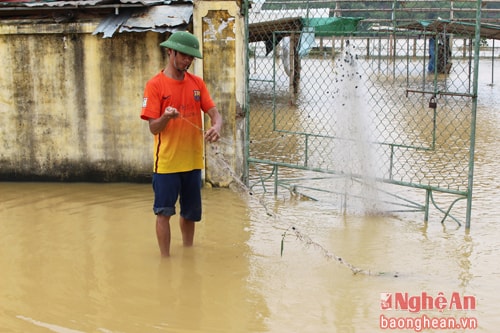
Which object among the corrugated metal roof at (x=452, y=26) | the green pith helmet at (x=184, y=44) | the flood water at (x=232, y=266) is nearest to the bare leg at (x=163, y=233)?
the flood water at (x=232, y=266)

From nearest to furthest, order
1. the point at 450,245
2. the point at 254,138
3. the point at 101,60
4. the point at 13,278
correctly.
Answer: the point at 13,278 < the point at 450,245 < the point at 101,60 < the point at 254,138

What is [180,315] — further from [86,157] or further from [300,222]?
[86,157]

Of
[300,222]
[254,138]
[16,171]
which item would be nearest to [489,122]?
[254,138]

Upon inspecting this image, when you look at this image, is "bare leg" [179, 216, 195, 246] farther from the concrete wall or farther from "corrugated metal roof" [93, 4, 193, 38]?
"corrugated metal roof" [93, 4, 193, 38]

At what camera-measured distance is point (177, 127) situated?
5215 millimetres

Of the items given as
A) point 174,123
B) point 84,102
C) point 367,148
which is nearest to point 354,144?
point 367,148

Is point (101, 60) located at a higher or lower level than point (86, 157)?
higher

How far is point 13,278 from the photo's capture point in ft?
17.0

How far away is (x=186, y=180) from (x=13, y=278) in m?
1.54

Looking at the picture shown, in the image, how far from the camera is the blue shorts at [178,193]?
528cm

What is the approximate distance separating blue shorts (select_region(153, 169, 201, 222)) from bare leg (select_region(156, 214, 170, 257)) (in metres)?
0.08

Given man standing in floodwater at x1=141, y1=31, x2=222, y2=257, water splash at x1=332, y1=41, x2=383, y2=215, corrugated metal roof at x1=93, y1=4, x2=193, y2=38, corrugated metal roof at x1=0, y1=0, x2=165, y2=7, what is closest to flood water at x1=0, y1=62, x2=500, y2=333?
water splash at x1=332, y1=41, x2=383, y2=215

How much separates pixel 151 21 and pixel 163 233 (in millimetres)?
2979

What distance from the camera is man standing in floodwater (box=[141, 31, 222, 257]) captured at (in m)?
5.11
